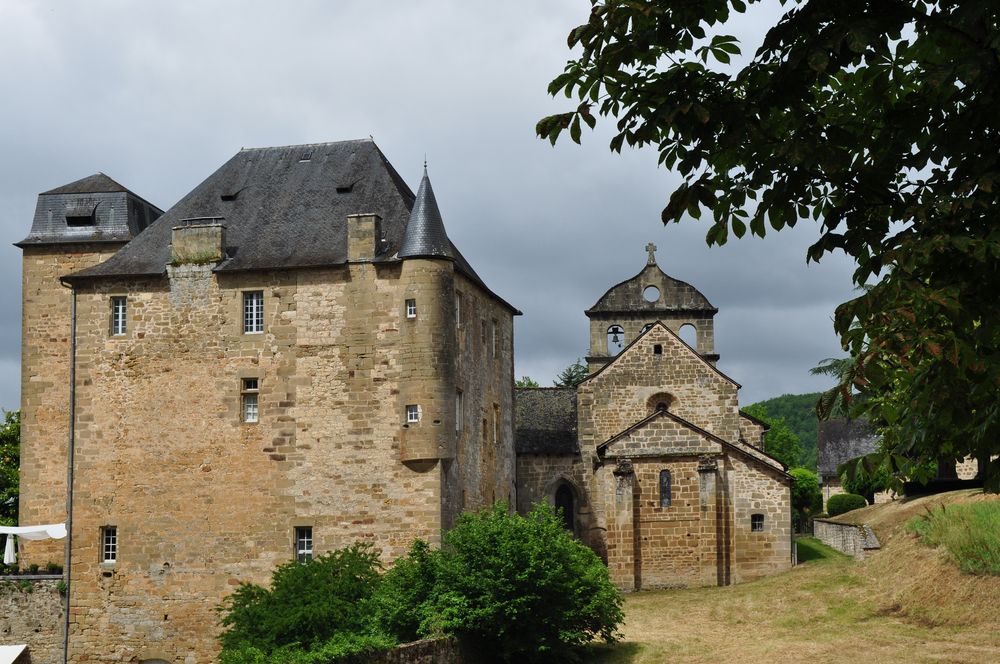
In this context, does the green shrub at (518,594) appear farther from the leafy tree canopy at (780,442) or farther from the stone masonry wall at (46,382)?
the leafy tree canopy at (780,442)

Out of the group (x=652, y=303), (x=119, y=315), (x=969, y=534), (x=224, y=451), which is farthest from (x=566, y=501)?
(x=969, y=534)

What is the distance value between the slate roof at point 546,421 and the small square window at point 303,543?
1051 centimetres

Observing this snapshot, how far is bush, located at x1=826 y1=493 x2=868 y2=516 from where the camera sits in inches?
1896

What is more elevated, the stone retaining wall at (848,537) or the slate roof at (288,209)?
the slate roof at (288,209)

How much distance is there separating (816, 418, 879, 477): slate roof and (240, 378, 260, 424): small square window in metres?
31.8

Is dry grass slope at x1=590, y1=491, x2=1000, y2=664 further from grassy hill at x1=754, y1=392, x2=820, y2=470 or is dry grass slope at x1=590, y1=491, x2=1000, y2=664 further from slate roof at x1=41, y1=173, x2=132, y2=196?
grassy hill at x1=754, y1=392, x2=820, y2=470

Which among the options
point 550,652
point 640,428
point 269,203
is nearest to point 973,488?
point 640,428

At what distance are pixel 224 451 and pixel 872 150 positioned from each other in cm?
2547

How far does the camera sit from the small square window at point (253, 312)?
31641 mm

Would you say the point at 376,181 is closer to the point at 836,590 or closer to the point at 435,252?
the point at 435,252

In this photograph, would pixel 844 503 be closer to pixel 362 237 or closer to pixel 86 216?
pixel 362 237

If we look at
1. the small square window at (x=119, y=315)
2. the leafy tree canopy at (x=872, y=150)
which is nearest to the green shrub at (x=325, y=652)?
the small square window at (x=119, y=315)

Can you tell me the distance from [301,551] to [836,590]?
1276 centimetres

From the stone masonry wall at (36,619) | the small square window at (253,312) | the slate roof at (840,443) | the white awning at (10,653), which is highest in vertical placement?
the small square window at (253,312)
